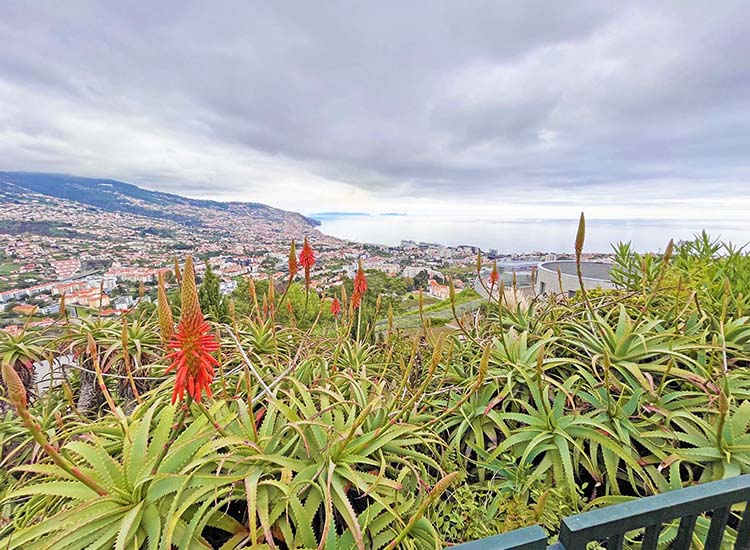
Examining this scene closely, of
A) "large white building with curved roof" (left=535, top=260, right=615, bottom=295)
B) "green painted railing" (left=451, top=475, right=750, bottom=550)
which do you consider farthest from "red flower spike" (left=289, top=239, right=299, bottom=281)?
"large white building with curved roof" (left=535, top=260, right=615, bottom=295)

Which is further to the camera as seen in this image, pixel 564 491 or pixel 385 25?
pixel 385 25

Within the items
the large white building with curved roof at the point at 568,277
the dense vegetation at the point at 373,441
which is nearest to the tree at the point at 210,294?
the dense vegetation at the point at 373,441

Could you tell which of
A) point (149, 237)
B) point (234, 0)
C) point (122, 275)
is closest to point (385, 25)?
point (234, 0)

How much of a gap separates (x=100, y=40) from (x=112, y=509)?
932cm

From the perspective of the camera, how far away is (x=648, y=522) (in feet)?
3.02

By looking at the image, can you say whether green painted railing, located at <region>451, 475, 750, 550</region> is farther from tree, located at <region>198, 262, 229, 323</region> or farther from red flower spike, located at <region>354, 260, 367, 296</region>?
tree, located at <region>198, 262, 229, 323</region>

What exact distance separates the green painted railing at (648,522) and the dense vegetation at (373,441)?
200mm

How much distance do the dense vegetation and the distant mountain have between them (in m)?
20.0

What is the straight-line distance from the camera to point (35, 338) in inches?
95.8

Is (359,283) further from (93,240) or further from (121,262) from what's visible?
(93,240)

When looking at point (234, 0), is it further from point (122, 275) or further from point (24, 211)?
point (24, 211)

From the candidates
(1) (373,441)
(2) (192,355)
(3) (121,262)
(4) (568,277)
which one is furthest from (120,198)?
(1) (373,441)

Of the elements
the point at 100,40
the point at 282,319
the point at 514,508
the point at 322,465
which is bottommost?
the point at 282,319

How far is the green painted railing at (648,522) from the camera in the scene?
796 mm
